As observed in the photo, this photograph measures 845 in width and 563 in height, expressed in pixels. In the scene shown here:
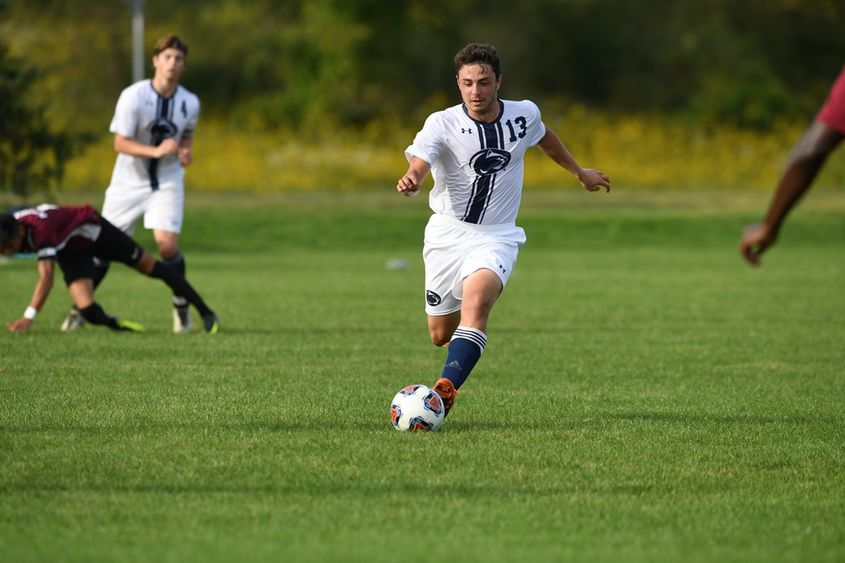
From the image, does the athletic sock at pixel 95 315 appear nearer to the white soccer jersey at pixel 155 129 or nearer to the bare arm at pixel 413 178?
the white soccer jersey at pixel 155 129

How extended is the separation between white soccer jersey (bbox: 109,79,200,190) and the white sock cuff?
18.6ft

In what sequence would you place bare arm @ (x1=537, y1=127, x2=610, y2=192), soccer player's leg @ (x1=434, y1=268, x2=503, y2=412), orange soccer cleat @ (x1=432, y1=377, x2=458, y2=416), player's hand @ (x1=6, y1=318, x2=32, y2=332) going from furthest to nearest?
player's hand @ (x1=6, y1=318, x2=32, y2=332)
bare arm @ (x1=537, y1=127, x2=610, y2=192)
soccer player's leg @ (x1=434, y1=268, x2=503, y2=412)
orange soccer cleat @ (x1=432, y1=377, x2=458, y2=416)

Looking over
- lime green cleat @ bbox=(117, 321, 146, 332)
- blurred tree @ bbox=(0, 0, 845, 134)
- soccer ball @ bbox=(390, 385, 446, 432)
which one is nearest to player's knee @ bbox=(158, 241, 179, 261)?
lime green cleat @ bbox=(117, 321, 146, 332)

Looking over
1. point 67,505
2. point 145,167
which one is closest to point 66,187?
point 145,167

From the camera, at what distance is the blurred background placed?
133ft

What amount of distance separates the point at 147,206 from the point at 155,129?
72 cm

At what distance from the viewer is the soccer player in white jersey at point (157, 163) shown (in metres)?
12.4

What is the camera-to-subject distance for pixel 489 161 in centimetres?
823

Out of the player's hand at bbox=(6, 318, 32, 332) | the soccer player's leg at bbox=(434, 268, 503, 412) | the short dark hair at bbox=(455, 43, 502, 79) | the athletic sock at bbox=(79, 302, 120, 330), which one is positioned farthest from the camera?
the athletic sock at bbox=(79, 302, 120, 330)

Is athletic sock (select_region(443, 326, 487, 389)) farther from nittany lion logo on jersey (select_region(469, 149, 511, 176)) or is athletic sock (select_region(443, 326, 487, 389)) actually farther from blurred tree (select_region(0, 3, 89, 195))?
blurred tree (select_region(0, 3, 89, 195))

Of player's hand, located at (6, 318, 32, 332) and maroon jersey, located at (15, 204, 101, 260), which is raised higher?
maroon jersey, located at (15, 204, 101, 260)

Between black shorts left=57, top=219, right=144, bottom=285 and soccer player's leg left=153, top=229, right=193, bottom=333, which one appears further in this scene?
soccer player's leg left=153, top=229, right=193, bottom=333

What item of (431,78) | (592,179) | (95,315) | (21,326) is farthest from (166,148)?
(431,78)

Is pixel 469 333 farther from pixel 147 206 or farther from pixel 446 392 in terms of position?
pixel 147 206
